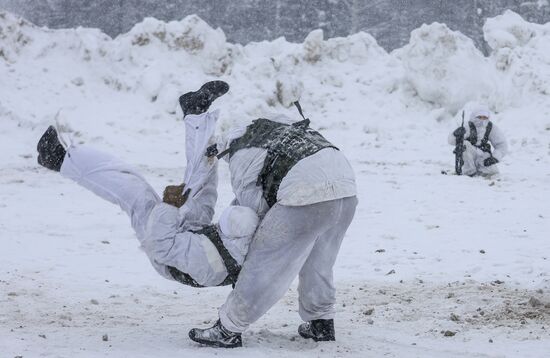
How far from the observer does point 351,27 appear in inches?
971

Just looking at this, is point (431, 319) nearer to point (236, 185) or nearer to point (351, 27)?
point (236, 185)

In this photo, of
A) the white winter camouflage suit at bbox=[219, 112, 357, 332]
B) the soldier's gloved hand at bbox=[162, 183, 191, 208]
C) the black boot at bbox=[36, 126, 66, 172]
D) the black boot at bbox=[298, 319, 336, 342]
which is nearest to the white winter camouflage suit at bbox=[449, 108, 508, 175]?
the black boot at bbox=[298, 319, 336, 342]

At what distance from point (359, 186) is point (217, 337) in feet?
22.0

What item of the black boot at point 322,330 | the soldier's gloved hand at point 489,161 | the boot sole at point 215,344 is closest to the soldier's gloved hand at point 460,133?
the soldier's gloved hand at point 489,161

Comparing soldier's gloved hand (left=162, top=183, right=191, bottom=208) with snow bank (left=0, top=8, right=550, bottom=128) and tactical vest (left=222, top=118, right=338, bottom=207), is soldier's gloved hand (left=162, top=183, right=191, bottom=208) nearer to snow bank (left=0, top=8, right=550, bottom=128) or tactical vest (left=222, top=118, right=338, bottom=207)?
tactical vest (left=222, top=118, right=338, bottom=207)

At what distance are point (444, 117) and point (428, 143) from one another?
6.32 ft

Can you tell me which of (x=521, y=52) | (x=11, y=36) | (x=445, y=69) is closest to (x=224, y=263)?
(x=445, y=69)

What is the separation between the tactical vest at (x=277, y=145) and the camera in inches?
138

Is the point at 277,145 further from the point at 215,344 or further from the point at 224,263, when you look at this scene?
the point at 215,344

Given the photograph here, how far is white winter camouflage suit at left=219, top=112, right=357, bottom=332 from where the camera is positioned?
11.3 ft

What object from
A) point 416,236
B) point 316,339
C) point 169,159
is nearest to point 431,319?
point 316,339

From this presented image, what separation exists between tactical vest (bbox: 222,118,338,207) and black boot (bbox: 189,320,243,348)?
61 cm

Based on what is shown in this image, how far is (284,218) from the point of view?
345 cm

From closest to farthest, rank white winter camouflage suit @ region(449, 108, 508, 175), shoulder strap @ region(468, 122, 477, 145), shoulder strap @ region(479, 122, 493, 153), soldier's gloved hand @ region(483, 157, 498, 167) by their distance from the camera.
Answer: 1. soldier's gloved hand @ region(483, 157, 498, 167)
2. white winter camouflage suit @ region(449, 108, 508, 175)
3. shoulder strap @ region(479, 122, 493, 153)
4. shoulder strap @ region(468, 122, 477, 145)
